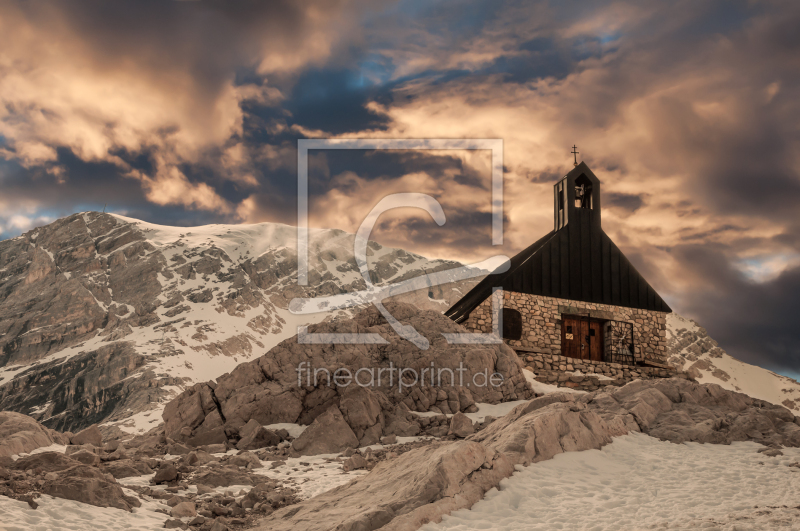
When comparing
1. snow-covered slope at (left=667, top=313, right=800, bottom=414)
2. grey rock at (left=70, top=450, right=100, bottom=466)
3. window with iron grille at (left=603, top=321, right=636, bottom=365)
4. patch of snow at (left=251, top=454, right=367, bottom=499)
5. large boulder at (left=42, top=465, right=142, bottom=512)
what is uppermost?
window with iron grille at (left=603, top=321, right=636, bottom=365)

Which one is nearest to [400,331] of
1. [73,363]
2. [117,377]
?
[117,377]

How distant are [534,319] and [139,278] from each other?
129 meters

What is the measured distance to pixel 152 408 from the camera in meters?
75.1

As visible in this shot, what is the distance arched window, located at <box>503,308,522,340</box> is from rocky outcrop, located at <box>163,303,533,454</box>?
2738mm

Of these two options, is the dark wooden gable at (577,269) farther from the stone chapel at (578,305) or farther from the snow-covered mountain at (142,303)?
the snow-covered mountain at (142,303)

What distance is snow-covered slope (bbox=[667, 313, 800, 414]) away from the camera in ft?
170

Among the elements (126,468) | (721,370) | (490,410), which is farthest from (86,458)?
(721,370)

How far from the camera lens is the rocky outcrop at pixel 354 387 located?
52.9ft

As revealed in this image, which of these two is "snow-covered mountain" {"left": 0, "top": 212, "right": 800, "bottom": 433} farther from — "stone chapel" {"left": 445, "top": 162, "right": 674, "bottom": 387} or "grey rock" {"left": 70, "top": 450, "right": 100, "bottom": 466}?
"grey rock" {"left": 70, "top": 450, "right": 100, "bottom": 466}

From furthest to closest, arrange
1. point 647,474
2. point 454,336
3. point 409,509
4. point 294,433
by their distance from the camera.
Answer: point 454,336 < point 294,433 < point 647,474 < point 409,509

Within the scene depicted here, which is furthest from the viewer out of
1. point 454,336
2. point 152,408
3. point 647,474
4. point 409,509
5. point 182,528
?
point 152,408

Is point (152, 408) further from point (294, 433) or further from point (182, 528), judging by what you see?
point (182, 528)

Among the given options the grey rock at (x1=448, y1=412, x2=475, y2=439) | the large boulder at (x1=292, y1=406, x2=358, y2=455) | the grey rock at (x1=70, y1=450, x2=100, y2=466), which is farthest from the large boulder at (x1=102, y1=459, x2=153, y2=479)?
the grey rock at (x1=448, y1=412, x2=475, y2=439)

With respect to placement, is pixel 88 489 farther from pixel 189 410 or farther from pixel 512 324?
pixel 512 324
